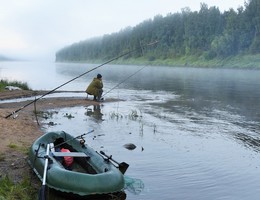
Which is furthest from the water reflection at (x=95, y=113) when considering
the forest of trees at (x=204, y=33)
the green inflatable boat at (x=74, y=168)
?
the forest of trees at (x=204, y=33)

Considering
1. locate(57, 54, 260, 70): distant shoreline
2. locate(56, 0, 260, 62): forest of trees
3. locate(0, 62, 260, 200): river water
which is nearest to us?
locate(0, 62, 260, 200): river water

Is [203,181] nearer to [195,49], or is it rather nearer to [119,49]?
[195,49]

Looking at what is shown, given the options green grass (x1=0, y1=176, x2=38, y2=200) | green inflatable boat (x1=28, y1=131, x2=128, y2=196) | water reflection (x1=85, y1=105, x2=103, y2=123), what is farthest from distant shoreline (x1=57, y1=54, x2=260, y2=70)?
green grass (x1=0, y1=176, x2=38, y2=200)

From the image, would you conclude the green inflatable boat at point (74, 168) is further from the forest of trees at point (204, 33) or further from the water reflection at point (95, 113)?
the forest of trees at point (204, 33)

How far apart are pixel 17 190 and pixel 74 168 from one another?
236 cm

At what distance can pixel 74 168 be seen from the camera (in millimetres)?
11406

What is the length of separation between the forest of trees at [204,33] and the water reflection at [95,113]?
95257mm

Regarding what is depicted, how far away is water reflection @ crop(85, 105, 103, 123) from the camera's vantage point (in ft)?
72.2

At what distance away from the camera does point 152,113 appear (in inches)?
973

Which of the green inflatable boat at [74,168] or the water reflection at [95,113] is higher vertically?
the green inflatable boat at [74,168]

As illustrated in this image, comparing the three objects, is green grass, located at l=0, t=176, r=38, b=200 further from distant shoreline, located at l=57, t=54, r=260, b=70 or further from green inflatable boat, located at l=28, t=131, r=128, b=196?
distant shoreline, located at l=57, t=54, r=260, b=70

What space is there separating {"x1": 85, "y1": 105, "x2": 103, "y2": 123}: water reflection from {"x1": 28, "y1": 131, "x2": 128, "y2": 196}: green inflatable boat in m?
9.26

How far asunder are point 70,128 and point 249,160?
8837mm

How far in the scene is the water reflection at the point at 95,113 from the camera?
72.2ft
